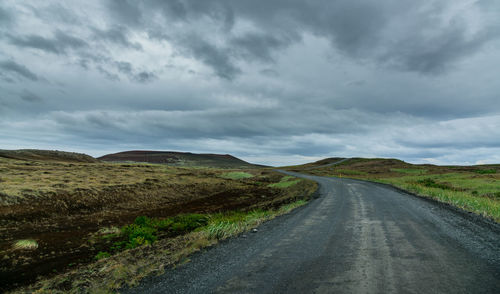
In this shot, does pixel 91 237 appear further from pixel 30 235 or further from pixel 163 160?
pixel 163 160

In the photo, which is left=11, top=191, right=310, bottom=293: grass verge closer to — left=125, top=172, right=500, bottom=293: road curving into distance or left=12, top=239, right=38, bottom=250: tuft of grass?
left=125, top=172, right=500, bottom=293: road curving into distance

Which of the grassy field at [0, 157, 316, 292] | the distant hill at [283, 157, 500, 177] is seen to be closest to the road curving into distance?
the grassy field at [0, 157, 316, 292]

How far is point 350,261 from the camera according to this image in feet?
19.5

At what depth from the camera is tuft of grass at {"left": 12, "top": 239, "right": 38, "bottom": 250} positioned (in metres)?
9.73

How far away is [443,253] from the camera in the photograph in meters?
6.31

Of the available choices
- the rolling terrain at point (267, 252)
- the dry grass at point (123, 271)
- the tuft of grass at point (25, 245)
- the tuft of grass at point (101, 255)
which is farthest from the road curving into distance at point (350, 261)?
the tuft of grass at point (25, 245)

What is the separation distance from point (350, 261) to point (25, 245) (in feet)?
40.0

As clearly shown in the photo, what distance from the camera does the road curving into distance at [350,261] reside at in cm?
471

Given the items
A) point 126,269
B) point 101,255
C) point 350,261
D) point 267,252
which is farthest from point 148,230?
point 350,261

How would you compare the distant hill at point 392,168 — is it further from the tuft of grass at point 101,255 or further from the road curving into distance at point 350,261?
the tuft of grass at point 101,255

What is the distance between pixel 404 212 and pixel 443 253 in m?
6.71

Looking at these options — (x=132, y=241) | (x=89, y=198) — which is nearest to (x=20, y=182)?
(x=89, y=198)

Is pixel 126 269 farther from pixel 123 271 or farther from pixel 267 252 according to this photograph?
pixel 267 252

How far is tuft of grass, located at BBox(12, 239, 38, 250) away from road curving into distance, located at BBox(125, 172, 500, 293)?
26.5 feet
